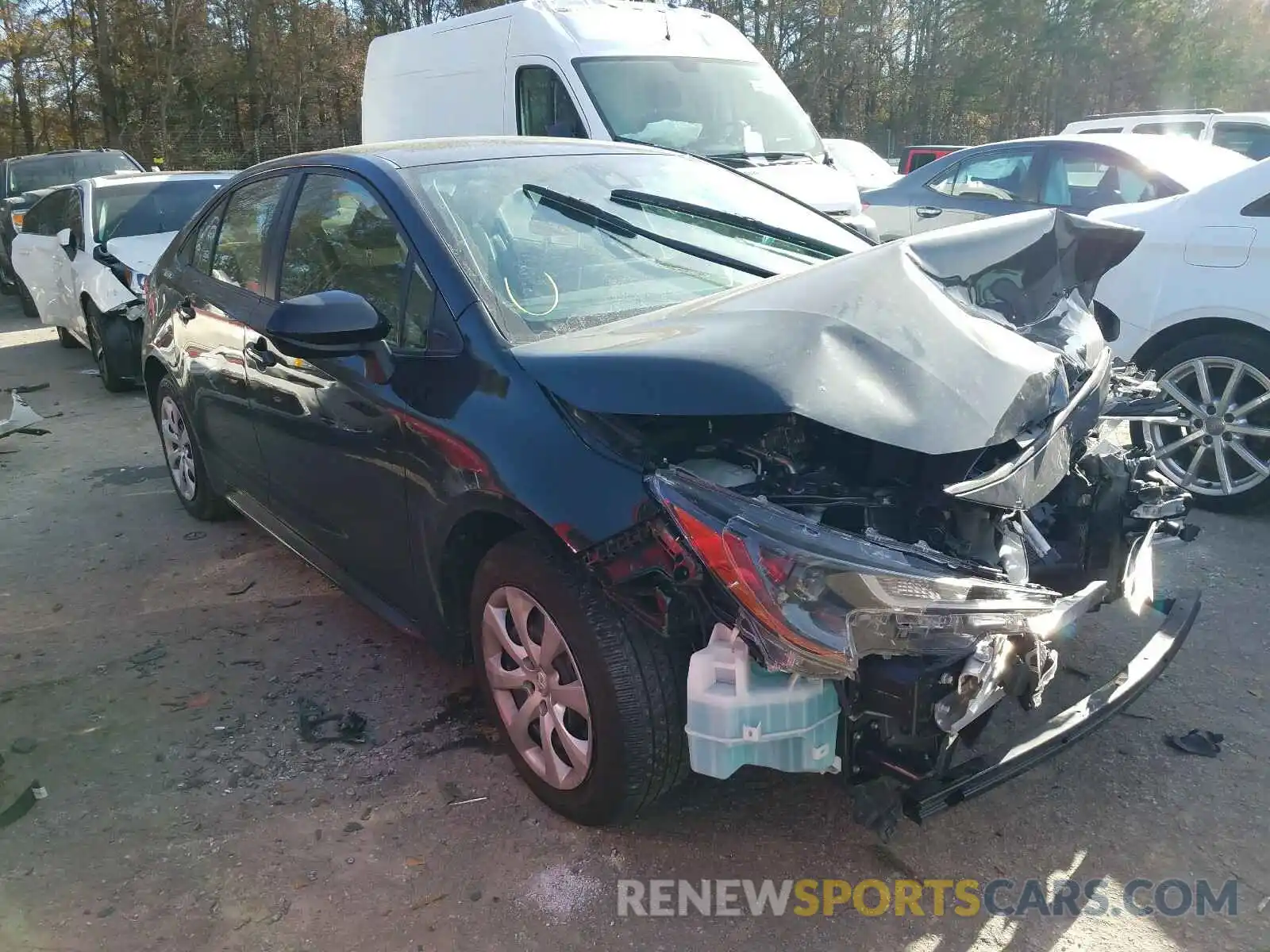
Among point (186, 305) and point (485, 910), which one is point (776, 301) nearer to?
point (485, 910)

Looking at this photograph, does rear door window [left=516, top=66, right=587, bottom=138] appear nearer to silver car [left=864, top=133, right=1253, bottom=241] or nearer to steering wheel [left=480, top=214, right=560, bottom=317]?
silver car [left=864, top=133, right=1253, bottom=241]

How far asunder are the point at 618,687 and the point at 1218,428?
11.9ft

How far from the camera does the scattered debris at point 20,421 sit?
7309 millimetres

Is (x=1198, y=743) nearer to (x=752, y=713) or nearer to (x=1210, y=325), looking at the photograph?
(x=752, y=713)

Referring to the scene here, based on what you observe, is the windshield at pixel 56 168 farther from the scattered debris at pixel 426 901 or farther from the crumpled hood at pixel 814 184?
the scattered debris at pixel 426 901

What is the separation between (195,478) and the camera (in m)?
5.26

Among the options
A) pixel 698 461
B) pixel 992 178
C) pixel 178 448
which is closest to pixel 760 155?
pixel 992 178

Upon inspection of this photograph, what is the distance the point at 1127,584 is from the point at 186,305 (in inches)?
158

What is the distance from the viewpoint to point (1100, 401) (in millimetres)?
3078

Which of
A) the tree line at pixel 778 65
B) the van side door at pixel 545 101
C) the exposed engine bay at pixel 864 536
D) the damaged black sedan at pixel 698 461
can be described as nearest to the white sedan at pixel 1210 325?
the damaged black sedan at pixel 698 461

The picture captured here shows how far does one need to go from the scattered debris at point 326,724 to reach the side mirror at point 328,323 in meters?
1.25

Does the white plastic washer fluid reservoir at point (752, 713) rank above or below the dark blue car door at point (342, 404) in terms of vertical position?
below

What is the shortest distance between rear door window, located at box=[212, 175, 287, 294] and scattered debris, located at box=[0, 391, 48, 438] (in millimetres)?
3853

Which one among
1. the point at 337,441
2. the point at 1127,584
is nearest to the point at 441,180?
the point at 337,441
